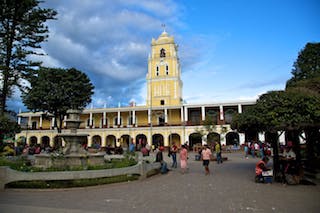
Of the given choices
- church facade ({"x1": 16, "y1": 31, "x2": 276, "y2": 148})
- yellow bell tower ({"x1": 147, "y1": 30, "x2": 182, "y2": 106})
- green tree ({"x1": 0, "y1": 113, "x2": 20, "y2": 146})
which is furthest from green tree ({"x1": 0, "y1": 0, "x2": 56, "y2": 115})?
yellow bell tower ({"x1": 147, "y1": 30, "x2": 182, "y2": 106})

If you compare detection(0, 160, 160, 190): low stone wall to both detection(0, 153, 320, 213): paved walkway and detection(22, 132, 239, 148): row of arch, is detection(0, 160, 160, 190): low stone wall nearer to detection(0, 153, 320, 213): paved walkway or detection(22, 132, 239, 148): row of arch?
detection(0, 153, 320, 213): paved walkway

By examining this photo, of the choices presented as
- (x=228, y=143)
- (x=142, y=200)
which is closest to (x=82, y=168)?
(x=142, y=200)

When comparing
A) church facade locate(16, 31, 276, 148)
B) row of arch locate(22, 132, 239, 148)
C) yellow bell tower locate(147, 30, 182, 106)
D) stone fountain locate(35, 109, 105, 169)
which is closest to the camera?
stone fountain locate(35, 109, 105, 169)

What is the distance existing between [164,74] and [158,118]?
8.38 meters

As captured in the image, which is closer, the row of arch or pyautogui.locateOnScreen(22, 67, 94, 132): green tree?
pyautogui.locateOnScreen(22, 67, 94, 132): green tree

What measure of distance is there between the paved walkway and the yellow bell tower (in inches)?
1214

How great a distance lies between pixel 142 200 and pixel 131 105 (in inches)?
1350

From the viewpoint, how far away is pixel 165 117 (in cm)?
3572

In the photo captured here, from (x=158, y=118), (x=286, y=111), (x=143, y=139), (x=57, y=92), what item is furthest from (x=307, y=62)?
(x=57, y=92)

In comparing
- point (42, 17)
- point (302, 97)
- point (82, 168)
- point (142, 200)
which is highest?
point (42, 17)

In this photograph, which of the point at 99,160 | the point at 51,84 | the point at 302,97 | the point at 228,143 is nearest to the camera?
the point at 302,97

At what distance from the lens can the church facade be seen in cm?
3416

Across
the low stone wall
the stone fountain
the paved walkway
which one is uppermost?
the stone fountain

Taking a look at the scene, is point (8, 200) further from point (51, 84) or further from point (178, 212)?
point (51, 84)
